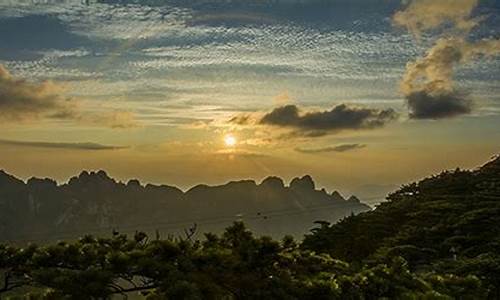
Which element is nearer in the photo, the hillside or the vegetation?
the vegetation

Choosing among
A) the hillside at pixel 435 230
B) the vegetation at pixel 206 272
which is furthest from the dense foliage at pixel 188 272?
the hillside at pixel 435 230

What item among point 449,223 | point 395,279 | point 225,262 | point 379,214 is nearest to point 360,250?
point 379,214

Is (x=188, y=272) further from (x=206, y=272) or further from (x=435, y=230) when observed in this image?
(x=435, y=230)

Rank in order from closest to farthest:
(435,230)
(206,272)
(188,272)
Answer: (188,272) < (206,272) < (435,230)

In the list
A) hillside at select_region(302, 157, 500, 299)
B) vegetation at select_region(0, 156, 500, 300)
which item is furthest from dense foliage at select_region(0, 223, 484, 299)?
hillside at select_region(302, 157, 500, 299)

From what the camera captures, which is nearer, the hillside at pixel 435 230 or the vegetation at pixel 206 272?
the vegetation at pixel 206 272

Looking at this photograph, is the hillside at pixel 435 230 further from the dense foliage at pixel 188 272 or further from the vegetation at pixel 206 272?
the dense foliage at pixel 188 272

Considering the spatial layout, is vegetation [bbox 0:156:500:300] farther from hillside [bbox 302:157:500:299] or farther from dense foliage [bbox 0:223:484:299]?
hillside [bbox 302:157:500:299]

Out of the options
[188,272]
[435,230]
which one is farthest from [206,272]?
[435,230]

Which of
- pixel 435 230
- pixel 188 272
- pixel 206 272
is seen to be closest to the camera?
pixel 188 272

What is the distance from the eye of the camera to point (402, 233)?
147ft

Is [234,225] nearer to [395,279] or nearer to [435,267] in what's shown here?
[395,279]

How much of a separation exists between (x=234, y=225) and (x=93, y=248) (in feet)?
12.8

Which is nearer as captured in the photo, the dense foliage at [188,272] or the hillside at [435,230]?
the dense foliage at [188,272]
